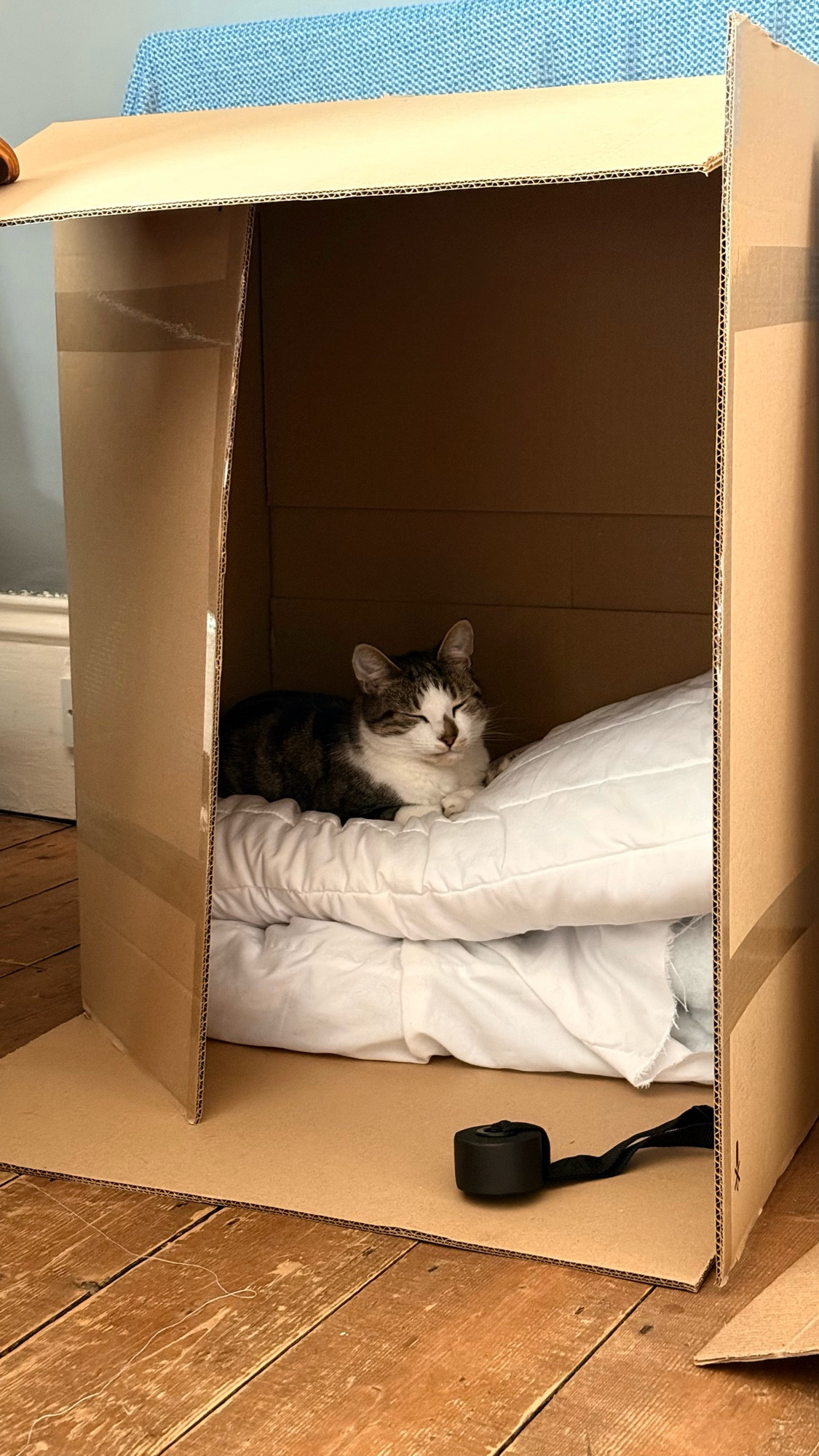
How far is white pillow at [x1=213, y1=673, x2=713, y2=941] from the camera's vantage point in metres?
1.21

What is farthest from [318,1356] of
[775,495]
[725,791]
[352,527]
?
[352,527]

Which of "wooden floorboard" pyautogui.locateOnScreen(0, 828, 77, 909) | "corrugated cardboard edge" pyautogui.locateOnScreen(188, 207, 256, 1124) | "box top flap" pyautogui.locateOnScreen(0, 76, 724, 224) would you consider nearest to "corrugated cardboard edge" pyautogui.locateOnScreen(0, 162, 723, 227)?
"box top flap" pyautogui.locateOnScreen(0, 76, 724, 224)

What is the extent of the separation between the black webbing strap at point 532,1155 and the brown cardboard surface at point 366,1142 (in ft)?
0.05

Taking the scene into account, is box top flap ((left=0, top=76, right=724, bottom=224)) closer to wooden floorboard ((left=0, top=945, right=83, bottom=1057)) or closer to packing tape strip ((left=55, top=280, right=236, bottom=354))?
packing tape strip ((left=55, top=280, right=236, bottom=354))

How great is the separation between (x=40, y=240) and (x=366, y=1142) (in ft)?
5.09

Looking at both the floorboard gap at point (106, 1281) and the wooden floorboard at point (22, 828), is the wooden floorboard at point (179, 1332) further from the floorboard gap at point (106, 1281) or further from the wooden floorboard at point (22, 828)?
the wooden floorboard at point (22, 828)

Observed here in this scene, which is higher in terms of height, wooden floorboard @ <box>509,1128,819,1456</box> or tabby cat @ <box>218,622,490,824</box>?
tabby cat @ <box>218,622,490,824</box>

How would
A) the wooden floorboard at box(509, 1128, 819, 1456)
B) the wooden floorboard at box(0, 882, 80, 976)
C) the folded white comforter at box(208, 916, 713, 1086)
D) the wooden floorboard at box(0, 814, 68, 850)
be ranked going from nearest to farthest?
the wooden floorboard at box(509, 1128, 819, 1456), the folded white comforter at box(208, 916, 713, 1086), the wooden floorboard at box(0, 882, 80, 976), the wooden floorboard at box(0, 814, 68, 850)

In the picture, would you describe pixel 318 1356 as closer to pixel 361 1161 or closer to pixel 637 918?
pixel 361 1161

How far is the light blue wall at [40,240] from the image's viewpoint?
2.01m

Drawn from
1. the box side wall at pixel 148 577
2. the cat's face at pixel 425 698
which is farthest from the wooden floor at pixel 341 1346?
the cat's face at pixel 425 698

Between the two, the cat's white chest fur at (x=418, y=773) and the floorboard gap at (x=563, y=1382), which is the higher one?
the cat's white chest fur at (x=418, y=773)

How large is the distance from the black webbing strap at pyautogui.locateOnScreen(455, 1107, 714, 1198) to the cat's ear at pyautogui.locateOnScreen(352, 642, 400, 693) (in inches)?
26.6

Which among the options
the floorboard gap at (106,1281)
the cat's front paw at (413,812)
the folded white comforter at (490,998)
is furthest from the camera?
the cat's front paw at (413,812)
